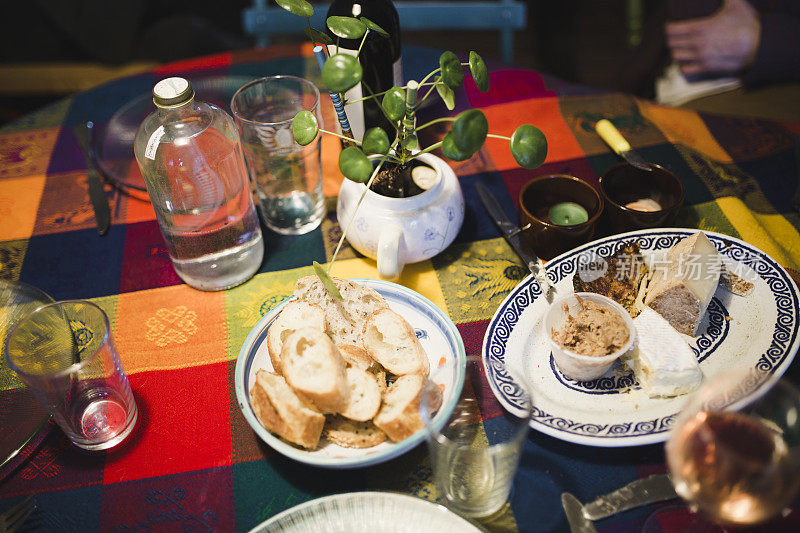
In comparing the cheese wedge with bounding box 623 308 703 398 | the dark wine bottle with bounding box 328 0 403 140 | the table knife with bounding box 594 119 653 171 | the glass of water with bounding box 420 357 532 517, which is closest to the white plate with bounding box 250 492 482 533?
the glass of water with bounding box 420 357 532 517

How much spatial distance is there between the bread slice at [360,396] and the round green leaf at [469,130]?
0.39 metres

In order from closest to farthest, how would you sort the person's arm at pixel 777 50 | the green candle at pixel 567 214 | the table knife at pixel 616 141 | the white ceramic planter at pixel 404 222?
the white ceramic planter at pixel 404 222
the green candle at pixel 567 214
the table knife at pixel 616 141
the person's arm at pixel 777 50

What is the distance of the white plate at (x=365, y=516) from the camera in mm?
816

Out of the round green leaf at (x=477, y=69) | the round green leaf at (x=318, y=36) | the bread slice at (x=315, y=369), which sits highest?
the round green leaf at (x=318, y=36)

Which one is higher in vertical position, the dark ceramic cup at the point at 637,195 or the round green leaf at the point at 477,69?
the round green leaf at the point at 477,69

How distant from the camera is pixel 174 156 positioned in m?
1.10

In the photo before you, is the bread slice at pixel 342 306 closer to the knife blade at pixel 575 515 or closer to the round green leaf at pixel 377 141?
the round green leaf at pixel 377 141

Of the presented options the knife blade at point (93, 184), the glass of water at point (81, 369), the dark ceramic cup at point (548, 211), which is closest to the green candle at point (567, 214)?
the dark ceramic cup at point (548, 211)

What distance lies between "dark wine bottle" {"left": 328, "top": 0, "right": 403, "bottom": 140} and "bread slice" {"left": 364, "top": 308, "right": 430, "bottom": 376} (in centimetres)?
49

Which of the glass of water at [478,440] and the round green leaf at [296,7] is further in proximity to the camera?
the round green leaf at [296,7]

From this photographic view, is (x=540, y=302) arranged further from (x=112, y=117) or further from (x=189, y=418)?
(x=112, y=117)

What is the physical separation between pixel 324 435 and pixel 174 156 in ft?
2.00

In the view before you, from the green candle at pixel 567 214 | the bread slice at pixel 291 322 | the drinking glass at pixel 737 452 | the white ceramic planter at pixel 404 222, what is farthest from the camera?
the green candle at pixel 567 214

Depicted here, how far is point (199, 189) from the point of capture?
1.16 metres
